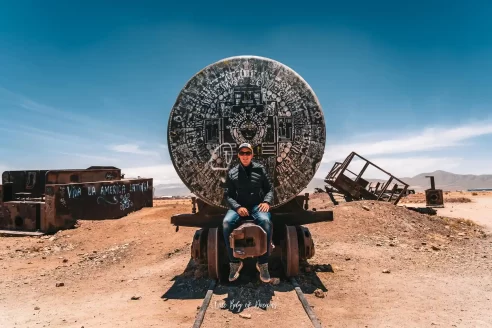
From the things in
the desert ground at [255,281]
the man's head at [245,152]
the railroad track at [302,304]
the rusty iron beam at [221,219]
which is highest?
the man's head at [245,152]

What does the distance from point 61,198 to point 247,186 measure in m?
8.89

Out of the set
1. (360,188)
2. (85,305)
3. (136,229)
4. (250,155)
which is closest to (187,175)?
(250,155)

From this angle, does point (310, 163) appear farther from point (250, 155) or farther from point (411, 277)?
point (411, 277)

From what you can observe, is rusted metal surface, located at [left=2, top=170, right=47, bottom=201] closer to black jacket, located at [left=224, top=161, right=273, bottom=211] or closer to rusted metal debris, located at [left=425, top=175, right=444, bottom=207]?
black jacket, located at [left=224, top=161, right=273, bottom=211]

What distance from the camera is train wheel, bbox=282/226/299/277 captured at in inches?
213

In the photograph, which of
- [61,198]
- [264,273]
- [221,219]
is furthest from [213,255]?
[61,198]

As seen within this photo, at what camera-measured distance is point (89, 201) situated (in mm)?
12438

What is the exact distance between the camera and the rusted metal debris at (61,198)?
11.5m

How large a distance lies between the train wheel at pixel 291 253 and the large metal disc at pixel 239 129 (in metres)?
0.51

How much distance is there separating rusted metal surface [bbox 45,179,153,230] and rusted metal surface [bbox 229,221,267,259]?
903 centimetres

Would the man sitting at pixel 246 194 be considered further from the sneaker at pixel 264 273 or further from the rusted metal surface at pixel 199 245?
the rusted metal surface at pixel 199 245

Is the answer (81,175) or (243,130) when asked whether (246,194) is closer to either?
(243,130)

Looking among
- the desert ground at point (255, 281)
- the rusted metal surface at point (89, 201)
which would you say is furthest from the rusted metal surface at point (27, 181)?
the desert ground at point (255, 281)

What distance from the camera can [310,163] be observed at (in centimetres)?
573
